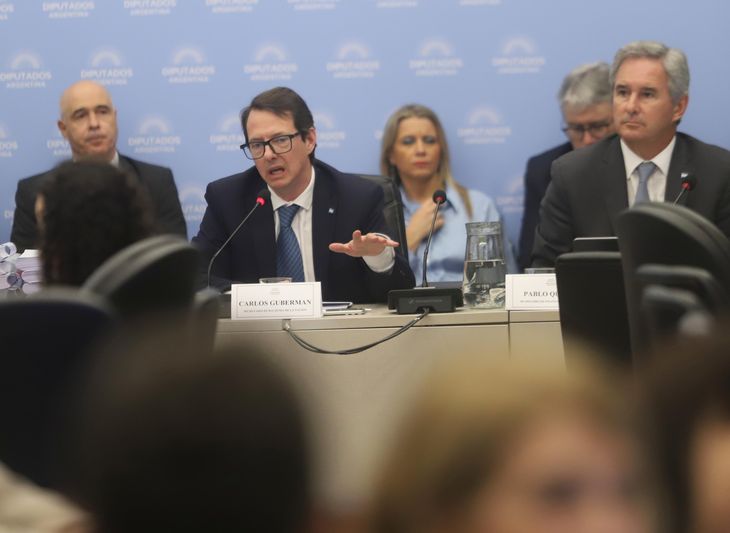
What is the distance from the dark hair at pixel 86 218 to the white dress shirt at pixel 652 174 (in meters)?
2.44

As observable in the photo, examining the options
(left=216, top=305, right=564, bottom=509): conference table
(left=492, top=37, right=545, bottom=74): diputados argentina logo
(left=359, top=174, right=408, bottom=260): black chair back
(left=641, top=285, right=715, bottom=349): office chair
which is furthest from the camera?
(left=492, top=37, right=545, bottom=74): diputados argentina logo

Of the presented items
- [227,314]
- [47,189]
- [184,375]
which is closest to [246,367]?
[184,375]

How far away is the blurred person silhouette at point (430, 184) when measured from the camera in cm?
552

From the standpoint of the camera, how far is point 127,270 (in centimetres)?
156

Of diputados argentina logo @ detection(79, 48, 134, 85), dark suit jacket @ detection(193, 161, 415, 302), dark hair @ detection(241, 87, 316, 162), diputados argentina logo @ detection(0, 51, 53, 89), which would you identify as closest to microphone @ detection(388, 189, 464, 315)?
dark suit jacket @ detection(193, 161, 415, 302)

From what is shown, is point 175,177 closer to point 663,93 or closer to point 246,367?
point 663,93

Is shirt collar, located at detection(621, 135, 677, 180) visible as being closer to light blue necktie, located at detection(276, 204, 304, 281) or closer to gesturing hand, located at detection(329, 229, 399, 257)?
gesturing hand, located at detection(329, 229, 399, 257)

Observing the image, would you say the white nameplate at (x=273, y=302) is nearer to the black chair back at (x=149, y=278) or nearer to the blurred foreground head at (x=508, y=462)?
the black chair back at (x=149, y=278)

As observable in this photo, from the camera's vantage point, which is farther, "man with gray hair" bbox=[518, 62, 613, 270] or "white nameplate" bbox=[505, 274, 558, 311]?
"man with gray hair" bbox=[518, 62, 613, 270]

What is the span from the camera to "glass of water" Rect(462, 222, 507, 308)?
12.5ft

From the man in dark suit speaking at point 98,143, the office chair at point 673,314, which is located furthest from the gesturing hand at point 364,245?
the office chair at point 673,314

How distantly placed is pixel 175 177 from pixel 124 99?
0.47 m

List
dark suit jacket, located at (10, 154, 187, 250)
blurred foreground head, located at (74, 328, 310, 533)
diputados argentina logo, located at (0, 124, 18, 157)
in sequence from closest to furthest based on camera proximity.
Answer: blurred foreground head, located at (74, 328, 310, 533), dark suit jacket, located at (10, 154, 187, 250), diputados argentina logo, located at (0, 124, 18, 157)

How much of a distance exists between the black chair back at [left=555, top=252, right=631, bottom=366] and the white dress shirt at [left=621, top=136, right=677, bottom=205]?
5.61 feet
